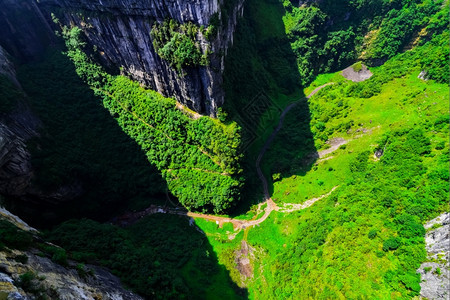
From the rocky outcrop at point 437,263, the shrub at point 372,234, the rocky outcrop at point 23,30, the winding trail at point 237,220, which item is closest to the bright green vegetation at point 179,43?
the winding trail at point 237,220

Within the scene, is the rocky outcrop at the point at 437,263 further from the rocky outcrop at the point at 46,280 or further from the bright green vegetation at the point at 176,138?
the rocky outcrop at the point at 46,280

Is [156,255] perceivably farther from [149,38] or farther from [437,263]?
→ [149,38]

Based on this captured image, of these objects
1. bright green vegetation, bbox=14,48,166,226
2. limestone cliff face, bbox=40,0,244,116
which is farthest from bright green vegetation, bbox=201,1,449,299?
bright green vegetation, bbox=14,48,166,226

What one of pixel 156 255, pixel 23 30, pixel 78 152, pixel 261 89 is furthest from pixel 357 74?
pixel 23 30

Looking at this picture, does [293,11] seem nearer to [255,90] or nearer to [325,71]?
[325,71]

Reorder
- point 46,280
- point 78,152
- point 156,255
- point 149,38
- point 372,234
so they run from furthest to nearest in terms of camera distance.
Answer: point 78,152
point 149,38
point 156,255
point 372,234
point 46,280

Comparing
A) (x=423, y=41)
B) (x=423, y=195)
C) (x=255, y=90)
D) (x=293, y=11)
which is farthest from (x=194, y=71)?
(x=423, y=41)
